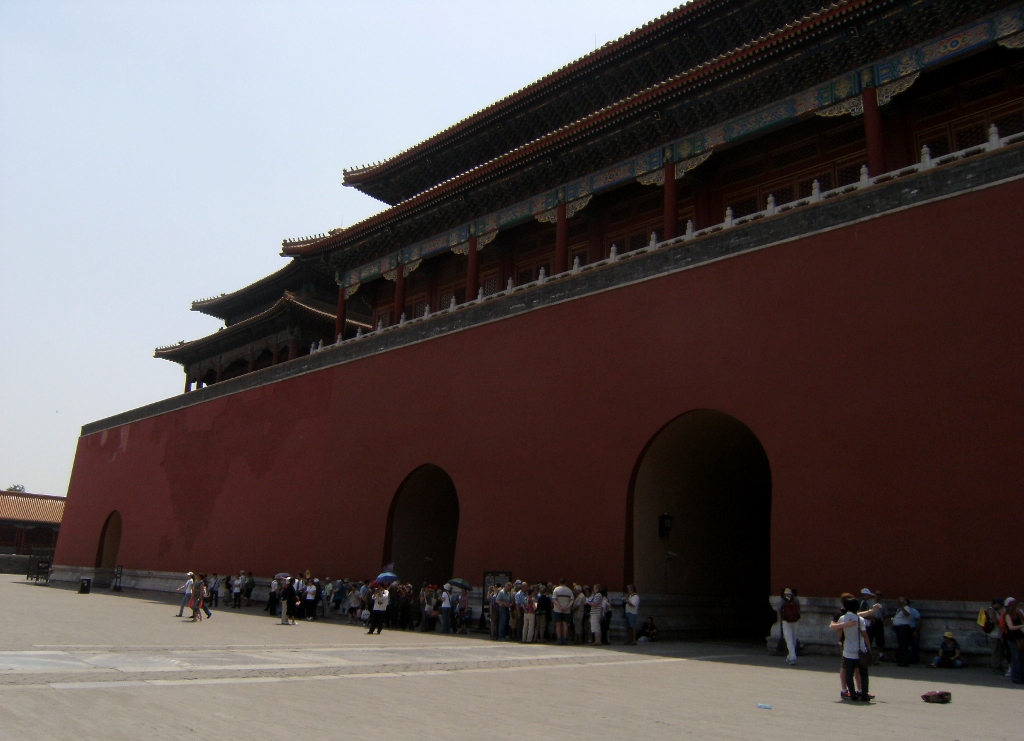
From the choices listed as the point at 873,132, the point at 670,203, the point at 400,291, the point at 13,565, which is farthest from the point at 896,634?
the point at 13,565

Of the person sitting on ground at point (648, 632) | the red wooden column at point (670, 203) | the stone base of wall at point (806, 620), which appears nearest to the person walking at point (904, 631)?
the stone base of wall at point (806, 620)

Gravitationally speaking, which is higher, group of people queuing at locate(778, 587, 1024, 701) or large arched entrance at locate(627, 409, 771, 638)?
large arched entrance at locate(627, 409, 771, 638)

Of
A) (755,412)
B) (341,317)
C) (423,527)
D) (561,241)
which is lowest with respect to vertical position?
(423,527)

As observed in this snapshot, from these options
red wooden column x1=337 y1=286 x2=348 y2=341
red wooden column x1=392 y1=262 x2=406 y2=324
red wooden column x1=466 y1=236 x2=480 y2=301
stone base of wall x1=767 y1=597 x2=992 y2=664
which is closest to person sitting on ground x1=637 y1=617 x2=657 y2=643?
stone base of wall x1=767 y1=597 x2=992 y2=664

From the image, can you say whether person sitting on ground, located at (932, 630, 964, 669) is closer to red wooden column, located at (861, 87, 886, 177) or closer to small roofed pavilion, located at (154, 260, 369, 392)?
red wooden column, located at (861, 87, 886, 177)

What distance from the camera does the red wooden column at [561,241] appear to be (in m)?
15.3

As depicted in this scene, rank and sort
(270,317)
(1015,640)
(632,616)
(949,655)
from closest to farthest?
(1015,640), (949,655), (632,616), (270,317)

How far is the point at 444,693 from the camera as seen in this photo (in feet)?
20.7

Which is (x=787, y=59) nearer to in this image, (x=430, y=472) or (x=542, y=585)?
(x=542, y=585)

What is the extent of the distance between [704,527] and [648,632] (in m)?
2.52

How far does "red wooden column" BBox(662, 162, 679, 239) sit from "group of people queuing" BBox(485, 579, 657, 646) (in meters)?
5.63

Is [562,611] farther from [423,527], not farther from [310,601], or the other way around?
[423,527]

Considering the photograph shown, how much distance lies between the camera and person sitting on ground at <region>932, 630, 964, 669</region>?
849 cm

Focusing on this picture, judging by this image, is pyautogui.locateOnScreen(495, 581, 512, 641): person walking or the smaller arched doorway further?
the smaller arched doorway
